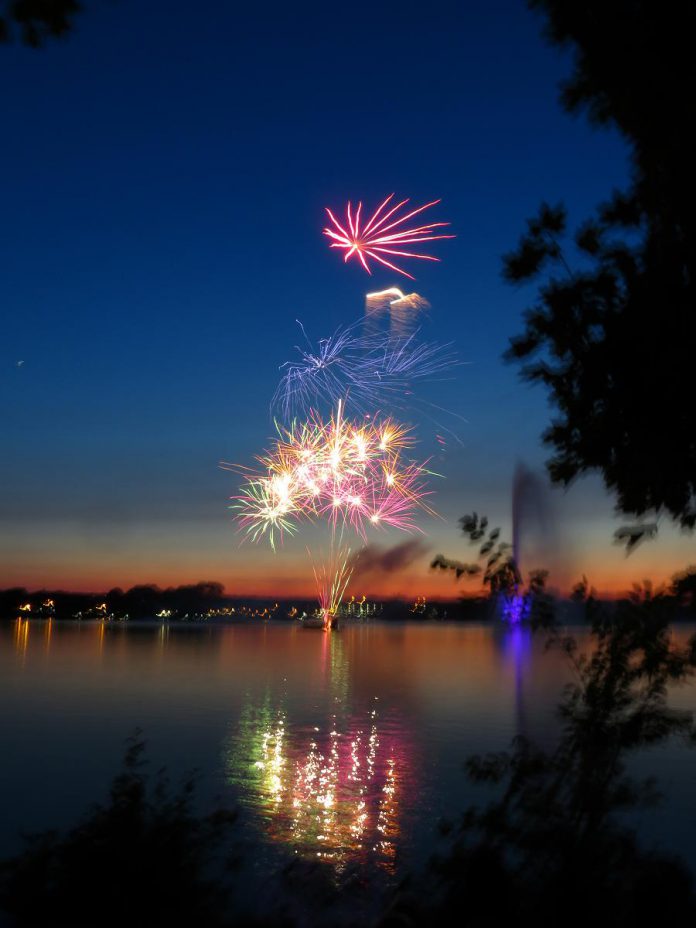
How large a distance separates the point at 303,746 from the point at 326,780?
8.39 metres

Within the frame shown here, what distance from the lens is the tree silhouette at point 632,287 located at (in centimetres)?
593

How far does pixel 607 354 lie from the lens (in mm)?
6191

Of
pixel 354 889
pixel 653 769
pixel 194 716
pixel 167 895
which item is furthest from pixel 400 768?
pixel 167 895

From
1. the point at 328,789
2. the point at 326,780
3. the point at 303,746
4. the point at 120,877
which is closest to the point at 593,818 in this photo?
the point at 120,877

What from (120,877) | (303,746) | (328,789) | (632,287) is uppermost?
(632,287)

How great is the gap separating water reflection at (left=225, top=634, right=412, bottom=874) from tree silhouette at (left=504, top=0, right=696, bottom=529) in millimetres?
13642

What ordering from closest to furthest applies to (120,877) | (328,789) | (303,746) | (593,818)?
(593,818), (120,877), (328,789), (303,746)

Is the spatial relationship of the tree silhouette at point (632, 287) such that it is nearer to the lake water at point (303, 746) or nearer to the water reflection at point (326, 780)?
the lake water at point (303, 746)

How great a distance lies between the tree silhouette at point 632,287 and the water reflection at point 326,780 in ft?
44.8

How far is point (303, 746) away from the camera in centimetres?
3566

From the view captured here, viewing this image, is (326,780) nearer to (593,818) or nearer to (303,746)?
(303,746)

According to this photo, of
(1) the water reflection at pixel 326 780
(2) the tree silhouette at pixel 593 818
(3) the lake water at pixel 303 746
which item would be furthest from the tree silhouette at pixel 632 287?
(1) the water reflection at pixel 326 780

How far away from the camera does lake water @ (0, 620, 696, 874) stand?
20.9 metres

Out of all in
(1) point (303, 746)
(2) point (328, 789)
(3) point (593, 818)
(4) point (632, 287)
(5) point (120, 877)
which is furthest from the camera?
(1) point (303, 746)
